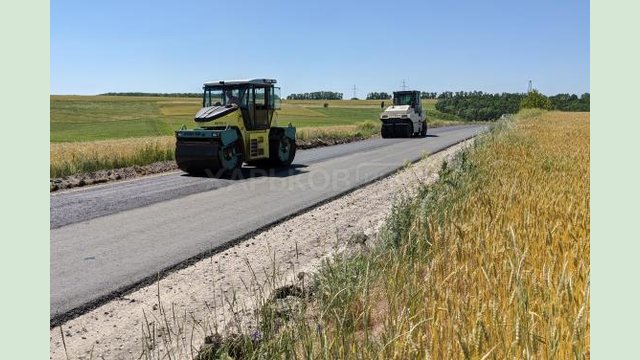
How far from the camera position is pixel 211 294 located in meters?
5.39

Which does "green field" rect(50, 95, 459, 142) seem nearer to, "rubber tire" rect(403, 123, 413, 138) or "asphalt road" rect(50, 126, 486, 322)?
"rubber tire" rect(403, 123, 413, 138)

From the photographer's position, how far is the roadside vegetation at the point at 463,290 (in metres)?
2.38

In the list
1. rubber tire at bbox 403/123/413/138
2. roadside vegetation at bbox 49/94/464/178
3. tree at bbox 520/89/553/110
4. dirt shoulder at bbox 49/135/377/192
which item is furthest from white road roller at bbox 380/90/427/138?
tree at bbox 520/89/553/110

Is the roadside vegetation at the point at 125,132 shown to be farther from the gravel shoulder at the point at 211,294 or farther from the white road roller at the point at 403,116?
the gravel shoulder at the point at 211,294

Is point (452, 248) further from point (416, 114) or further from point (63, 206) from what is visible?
point (416, 114)

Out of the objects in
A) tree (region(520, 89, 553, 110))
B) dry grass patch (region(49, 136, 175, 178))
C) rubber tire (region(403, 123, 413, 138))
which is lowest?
dry grass patch (region(49, 136, 175, 178))

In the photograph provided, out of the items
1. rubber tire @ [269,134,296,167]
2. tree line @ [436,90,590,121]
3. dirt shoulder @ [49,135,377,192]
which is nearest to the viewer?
dirt shoulder @ [49,135,377,192]

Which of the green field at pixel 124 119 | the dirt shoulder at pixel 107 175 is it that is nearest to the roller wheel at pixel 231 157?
the dirt shoulder at pixel 107 175

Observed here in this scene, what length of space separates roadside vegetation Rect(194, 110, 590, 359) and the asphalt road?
267 centimetres

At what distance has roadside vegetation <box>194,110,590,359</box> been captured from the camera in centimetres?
238

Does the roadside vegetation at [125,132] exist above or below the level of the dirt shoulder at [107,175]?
above

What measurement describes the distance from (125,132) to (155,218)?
36.4 m

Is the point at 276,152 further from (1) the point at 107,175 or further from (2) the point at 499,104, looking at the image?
(2) the point at 499,104

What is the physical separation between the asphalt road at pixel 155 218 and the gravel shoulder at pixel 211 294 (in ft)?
1.15
